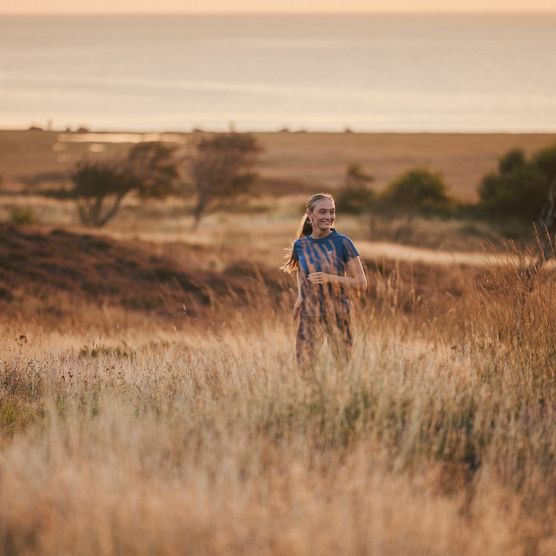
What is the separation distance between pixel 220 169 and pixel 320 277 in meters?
42.5

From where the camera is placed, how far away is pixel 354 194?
53.1 metres

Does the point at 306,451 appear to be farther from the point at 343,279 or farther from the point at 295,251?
the point at 295,251

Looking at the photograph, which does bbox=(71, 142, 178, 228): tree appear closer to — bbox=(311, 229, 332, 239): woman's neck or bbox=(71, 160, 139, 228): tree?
bbox=(71, 160, 139, 228): tree

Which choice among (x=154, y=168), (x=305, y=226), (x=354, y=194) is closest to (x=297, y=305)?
(x=305, y=226)

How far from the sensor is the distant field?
261ft

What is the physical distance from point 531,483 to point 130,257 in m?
16.0

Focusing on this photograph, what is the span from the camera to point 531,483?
466 centimetres

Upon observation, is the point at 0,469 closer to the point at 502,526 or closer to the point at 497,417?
the point at 502,526

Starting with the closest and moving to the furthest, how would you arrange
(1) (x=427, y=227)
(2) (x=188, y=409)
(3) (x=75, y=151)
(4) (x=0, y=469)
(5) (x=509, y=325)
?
(4) (x=0, y=469) → (2) (x=188, y=409) → (5) (x=509, y=325) → (1) (x=427, y=227) → (3) (x=75, y=151)

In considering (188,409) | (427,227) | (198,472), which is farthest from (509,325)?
(427,227)

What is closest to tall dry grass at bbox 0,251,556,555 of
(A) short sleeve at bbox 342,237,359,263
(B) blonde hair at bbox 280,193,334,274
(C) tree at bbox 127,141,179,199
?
(A) short sleeve at bbox 342,237,359,263

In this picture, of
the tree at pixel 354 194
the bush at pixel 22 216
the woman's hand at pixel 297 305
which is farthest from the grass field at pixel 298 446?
the tree at pixel 354 194

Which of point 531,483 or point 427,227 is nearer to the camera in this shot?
point 531,483

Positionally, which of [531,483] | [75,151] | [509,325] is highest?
[75,151]
